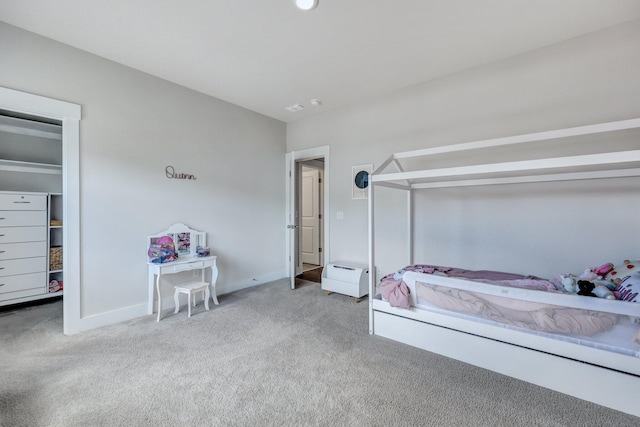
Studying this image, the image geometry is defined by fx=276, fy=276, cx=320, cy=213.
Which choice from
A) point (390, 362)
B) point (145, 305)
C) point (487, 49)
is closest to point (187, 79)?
point (145, 305)

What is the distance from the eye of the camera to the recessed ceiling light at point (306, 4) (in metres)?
2.03

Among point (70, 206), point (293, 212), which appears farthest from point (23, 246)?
point (293, 212)

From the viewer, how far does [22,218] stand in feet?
10.6

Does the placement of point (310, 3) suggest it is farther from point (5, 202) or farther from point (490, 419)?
point (5, 202)

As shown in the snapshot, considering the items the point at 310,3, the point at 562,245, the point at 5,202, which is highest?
the point at 310,3

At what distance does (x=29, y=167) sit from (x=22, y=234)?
2.80 ft

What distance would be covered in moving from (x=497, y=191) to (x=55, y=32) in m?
4.46

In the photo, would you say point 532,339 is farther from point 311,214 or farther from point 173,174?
point 311,214

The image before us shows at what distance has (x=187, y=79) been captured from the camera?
329 centimetres

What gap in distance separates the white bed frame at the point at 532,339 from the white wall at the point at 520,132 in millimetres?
299

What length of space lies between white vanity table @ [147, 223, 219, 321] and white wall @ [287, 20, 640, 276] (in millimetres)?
2099

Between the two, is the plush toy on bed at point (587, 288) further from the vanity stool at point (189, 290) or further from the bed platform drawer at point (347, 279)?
the vanity stool at point (189, 290)

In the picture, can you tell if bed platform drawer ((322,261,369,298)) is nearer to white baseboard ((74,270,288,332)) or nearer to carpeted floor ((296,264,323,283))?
carpeted floor ((296,264,323,283))

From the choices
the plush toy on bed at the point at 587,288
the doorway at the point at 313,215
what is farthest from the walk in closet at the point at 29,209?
the plush toy on bed at the point at 587,288
